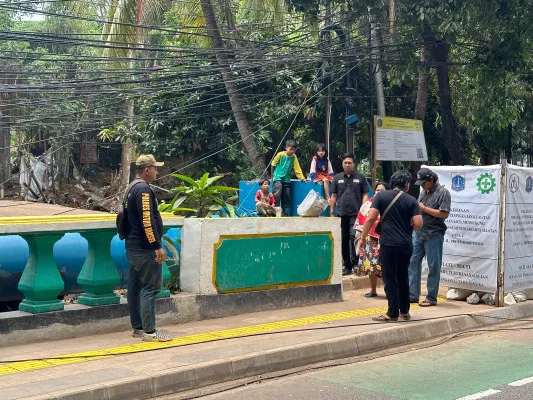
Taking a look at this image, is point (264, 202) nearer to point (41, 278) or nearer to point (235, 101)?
point (235, 101)

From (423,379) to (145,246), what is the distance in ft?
8.98

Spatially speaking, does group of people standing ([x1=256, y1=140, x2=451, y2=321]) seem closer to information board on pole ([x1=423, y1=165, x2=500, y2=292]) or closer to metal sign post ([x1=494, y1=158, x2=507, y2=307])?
information board on pole ([x1=423, y1=165, x2=500, y2=292])

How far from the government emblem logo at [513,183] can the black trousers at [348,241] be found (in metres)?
2.38

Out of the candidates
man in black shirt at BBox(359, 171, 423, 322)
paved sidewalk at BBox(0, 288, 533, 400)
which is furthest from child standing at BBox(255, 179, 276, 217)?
man in black shirt at BBox(359, 171, 423, 322)

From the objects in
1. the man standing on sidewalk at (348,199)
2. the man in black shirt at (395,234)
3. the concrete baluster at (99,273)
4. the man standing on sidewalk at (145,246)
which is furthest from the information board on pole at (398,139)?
the man standing on sidewalk at (145,246)

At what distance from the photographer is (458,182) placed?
32.1 feet

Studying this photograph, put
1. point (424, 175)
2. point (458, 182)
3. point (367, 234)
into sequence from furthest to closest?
point (458, 182), point (424, 175), point (367, 234)

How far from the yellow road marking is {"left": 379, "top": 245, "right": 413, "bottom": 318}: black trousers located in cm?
62

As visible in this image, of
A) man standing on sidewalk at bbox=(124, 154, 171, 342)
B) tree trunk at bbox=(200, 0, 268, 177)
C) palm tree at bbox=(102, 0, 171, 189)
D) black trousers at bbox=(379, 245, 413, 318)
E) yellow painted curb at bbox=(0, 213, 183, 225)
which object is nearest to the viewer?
man standing on sidewalk at bbox=(124, 154, 171, 342)

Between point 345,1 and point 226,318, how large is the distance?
7.96 m

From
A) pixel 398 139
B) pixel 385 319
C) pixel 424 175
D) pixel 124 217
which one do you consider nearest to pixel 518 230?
pixel 424 175

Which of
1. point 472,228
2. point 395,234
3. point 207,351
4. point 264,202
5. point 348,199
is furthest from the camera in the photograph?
point 264,202

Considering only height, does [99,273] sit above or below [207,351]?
above

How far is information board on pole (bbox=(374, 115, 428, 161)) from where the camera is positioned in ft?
43.5
